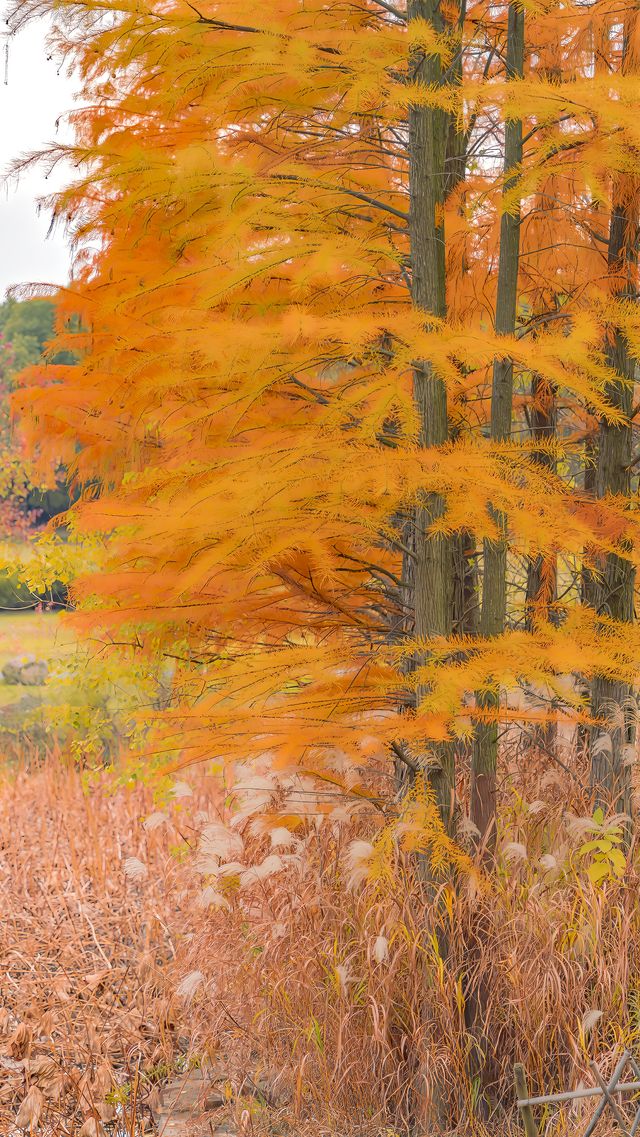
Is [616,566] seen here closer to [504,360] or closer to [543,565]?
[543,565]

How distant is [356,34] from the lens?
3.52m

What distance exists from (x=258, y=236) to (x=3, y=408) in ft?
52.0

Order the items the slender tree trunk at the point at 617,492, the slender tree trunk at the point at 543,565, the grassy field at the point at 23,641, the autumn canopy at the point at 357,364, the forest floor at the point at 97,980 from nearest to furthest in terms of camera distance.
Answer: the autumn canopy at the point at 357,364, the forest floor at the point at 97,980, the slender tree trunk at the point at 617,492, the slender tree trunk at the point at 543,565, the grassy field at the point at 23,641

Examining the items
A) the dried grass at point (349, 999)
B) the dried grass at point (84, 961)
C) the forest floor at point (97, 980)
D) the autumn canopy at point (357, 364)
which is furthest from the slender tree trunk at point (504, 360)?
the dried grass at point (84, 961)

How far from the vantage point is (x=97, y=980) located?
5246mm

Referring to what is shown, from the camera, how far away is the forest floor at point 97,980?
14.0 ft

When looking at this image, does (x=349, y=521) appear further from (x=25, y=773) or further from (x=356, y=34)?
(x=25, y=773)

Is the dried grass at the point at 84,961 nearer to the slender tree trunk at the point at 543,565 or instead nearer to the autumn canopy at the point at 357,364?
the autumn canopy at the point at 357,364

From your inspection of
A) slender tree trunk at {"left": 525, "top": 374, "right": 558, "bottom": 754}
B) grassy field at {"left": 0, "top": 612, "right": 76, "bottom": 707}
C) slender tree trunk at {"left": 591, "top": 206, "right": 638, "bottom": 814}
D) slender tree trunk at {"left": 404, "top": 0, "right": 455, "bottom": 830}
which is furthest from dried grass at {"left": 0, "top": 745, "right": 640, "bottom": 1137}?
grassy field at {"left": 0, "top": 612, "right": 76, "bottom": 707}

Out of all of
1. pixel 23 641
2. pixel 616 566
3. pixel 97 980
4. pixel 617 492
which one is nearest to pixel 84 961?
pixel 97 980

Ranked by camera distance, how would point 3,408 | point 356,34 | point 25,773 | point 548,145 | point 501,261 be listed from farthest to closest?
1. point 3,408
2. point 25,773
3. point 501,261
4. point 356,34
5. point 548,145

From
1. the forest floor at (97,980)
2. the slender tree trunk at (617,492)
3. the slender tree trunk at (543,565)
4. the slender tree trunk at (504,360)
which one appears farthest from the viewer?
the slender tree trunk at (543,565)

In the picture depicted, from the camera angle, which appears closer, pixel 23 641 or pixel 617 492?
pixel 617 492

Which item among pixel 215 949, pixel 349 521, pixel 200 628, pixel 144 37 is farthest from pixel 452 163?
pixel 215 949
